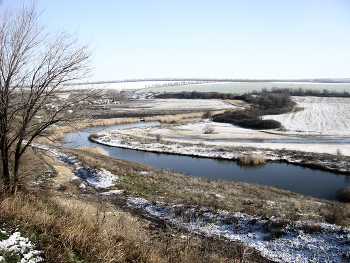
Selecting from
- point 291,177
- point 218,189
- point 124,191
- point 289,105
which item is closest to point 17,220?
point 124,191

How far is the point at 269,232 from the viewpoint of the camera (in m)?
8.18

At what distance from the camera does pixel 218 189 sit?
14.8m

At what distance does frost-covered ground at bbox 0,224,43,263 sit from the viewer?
4200mm

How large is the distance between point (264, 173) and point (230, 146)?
917 centimetres

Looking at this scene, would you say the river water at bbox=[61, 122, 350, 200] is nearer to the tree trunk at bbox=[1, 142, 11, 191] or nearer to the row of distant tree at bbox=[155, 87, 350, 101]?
the tree trunk at bbox=[1, 142, 11, 191]

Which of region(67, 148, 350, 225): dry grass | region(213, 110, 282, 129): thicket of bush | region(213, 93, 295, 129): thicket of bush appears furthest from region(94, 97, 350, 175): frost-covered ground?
region(67, 148, 350, 225): dry grass

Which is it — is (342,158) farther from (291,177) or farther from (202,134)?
(202,134)

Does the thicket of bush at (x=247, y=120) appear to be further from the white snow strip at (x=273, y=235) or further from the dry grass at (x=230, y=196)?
the white snow strip at (x=273, y=235)

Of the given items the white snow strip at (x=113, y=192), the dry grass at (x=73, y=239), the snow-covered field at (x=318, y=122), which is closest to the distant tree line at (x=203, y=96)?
the snow-covered field at (x=318, y=122)

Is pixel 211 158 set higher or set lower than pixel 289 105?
lower

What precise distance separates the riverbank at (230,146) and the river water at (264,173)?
149 centimetres

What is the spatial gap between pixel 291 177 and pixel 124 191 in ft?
48.5

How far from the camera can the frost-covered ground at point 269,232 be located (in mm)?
7051

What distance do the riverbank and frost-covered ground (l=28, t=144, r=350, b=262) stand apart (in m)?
16.8
